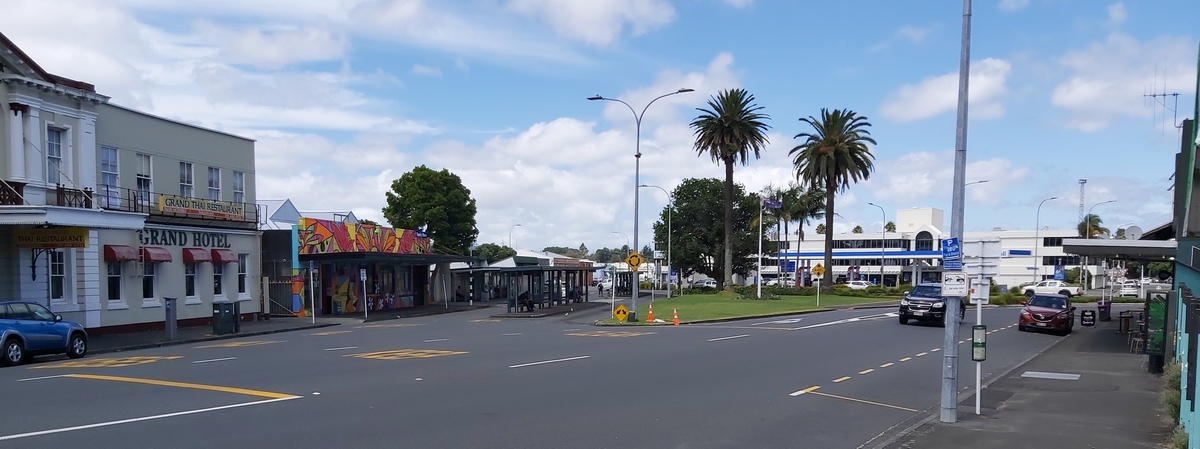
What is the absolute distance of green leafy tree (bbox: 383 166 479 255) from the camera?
242 feet

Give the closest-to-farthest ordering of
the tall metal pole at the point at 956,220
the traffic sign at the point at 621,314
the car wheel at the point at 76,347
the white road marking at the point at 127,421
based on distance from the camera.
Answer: the white road marking at the point at 127,421 < the tall metal pole at the point at 956,220 < the car wheel at the point at 76,347 < the traffic sign at the point at 621,314

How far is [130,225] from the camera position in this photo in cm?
2669

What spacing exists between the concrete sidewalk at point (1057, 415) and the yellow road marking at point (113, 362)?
54.3 ft

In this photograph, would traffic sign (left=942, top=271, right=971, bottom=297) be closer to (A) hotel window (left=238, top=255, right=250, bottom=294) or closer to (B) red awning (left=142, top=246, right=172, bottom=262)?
(B) red awning (left=142, top=246, right=172, bottom=262)

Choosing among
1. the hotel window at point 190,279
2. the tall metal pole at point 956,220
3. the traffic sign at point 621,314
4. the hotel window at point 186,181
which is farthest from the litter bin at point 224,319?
the tall metal pole at point 956,220

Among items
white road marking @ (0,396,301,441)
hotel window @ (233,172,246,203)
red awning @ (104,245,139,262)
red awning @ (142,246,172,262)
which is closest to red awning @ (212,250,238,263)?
hotel window @ (233,172,246,203)

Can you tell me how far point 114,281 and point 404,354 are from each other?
1600cm

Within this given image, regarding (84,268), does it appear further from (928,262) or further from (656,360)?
(928,262)

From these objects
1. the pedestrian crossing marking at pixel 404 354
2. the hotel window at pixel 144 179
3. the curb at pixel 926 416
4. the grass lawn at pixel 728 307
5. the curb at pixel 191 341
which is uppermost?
the hotel window at pixel 144 179

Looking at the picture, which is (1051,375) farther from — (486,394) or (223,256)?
(223,256)

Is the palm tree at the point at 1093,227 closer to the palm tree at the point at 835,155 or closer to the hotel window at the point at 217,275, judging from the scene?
the palm tree at the point at 835,155

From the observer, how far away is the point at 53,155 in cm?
2753

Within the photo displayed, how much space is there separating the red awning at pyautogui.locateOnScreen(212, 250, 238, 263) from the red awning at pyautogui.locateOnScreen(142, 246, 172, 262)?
9.48 feet

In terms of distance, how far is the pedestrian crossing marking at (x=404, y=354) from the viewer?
19.4m
